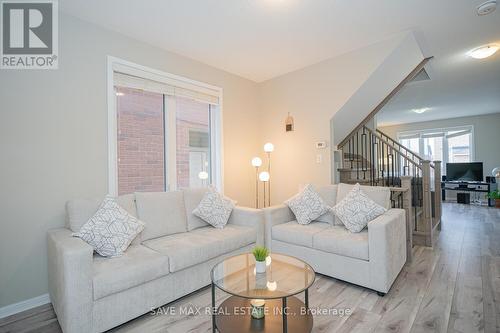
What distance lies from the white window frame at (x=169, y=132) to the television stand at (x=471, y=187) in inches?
300

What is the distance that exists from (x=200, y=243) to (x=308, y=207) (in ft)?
4.63

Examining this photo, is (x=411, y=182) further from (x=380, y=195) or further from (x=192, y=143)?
(x=192, y=143)

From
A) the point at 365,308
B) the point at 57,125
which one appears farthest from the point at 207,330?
the point at 57,125

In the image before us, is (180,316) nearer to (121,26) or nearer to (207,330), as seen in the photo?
(207,330)

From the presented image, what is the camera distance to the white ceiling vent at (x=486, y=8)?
2.42 metres

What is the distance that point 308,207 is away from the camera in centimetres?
314

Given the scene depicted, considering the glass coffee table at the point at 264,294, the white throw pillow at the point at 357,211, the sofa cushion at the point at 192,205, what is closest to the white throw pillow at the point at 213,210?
the sofa cushion at the point at 192,205

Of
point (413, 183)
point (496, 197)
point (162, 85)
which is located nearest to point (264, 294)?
point (162, 85)

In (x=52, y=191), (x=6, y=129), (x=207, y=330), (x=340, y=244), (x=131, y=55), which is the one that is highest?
(x=131, y=55)

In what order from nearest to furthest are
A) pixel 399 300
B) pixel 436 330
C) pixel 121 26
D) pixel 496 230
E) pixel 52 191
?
1. pixel 436 330
2. pixel 399 300
3. pixel 52 191
4. pixel 121 26
5. pixel 496 230

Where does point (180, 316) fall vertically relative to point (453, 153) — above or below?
below

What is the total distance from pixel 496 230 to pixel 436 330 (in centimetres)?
391

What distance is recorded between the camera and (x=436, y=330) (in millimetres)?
1809

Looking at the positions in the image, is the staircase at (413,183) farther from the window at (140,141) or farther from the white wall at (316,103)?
the window at (140,141)
